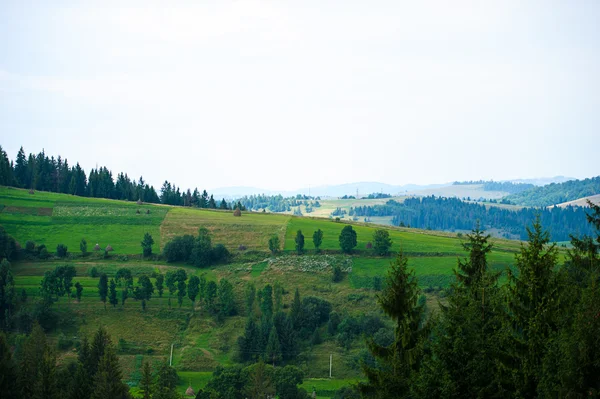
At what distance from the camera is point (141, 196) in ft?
603

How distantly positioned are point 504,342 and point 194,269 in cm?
10148

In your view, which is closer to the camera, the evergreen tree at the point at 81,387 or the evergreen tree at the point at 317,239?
the evergreen tree at the point at 81,387

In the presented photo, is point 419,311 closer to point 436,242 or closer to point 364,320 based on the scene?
point 364,320

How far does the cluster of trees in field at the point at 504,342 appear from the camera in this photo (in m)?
18.3

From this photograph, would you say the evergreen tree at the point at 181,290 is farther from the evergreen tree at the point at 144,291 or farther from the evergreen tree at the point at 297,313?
the evergreen tree at the point at 297,313

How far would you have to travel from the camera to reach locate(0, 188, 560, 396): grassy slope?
90375 millimetres

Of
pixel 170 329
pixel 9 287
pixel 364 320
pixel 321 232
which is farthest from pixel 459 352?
pixel 321 232

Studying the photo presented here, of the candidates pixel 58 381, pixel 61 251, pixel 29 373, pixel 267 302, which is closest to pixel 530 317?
pixel 29 373

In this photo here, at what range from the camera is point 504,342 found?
21.6 meters

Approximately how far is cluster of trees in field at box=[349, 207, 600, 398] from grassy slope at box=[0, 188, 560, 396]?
49.8 m

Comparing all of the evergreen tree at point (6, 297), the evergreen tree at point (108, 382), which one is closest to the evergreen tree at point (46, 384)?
the evergreen tree at point (108, 382)

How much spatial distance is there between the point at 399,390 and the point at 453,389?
2841 millimetres

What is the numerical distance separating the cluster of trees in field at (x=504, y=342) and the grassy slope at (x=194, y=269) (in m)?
49.8

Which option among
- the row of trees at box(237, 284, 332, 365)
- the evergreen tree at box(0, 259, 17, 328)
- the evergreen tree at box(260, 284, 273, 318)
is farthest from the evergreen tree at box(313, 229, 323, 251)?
the evergreen tree at box(0, 259, 17, 328)
